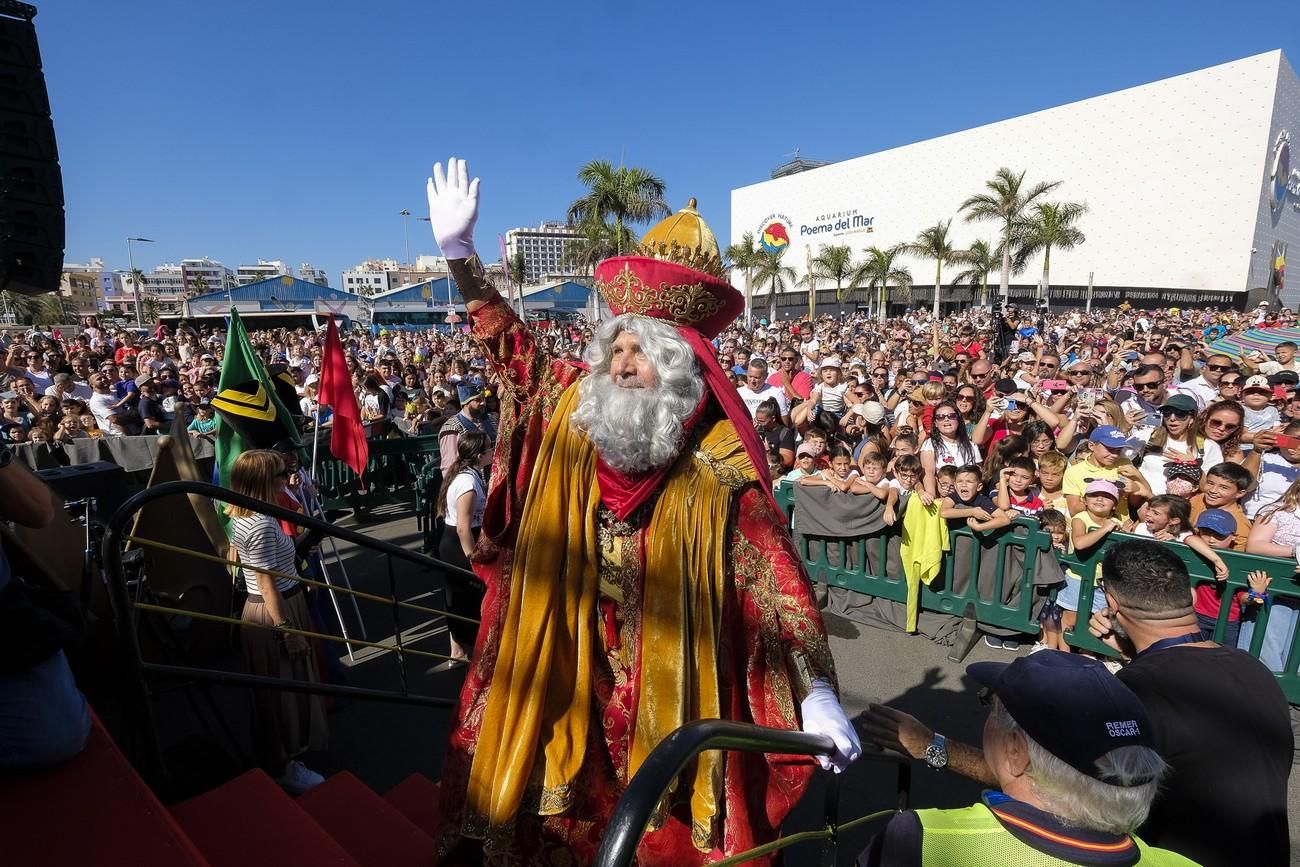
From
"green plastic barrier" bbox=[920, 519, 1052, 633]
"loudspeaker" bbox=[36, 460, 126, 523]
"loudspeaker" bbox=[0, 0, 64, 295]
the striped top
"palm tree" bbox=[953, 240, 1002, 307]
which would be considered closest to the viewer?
"loudspeaker" bbox=[0, 0, 64, 295]

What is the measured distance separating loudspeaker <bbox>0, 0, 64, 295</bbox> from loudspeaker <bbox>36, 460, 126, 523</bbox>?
100.0 inches

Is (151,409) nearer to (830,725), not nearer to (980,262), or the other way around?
(830,725)

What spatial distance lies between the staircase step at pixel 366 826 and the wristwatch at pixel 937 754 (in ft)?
5.37

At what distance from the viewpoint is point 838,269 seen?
4350 cm

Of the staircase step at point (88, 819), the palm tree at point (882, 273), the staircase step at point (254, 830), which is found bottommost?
the staircase step at point (254, 830)

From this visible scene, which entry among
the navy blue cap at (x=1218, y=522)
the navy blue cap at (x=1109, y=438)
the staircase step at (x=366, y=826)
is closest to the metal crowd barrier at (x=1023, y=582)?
the navy blue cap at (x=1218, y=522)

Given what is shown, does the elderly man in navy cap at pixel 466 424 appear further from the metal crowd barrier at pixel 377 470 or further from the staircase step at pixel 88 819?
the staircase step at pixel 88 819

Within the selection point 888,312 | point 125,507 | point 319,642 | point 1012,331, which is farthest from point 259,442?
point 888,312

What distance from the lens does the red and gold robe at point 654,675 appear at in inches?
80.0

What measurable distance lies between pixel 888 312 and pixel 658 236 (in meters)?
50.9

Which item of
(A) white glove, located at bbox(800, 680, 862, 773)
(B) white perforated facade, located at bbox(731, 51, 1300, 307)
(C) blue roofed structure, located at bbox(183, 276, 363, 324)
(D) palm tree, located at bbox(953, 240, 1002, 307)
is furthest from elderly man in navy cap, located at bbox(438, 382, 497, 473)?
(B) white perforated facade, located at bbox(731, 51, 1300, 307)

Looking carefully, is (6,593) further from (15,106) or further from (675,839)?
(675,839)

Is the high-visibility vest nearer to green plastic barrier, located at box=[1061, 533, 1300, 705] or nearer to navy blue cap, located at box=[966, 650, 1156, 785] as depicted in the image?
navy blue cap, located at box=[966, 650, 1156, 785]

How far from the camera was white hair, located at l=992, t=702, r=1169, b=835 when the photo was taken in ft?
4.35
